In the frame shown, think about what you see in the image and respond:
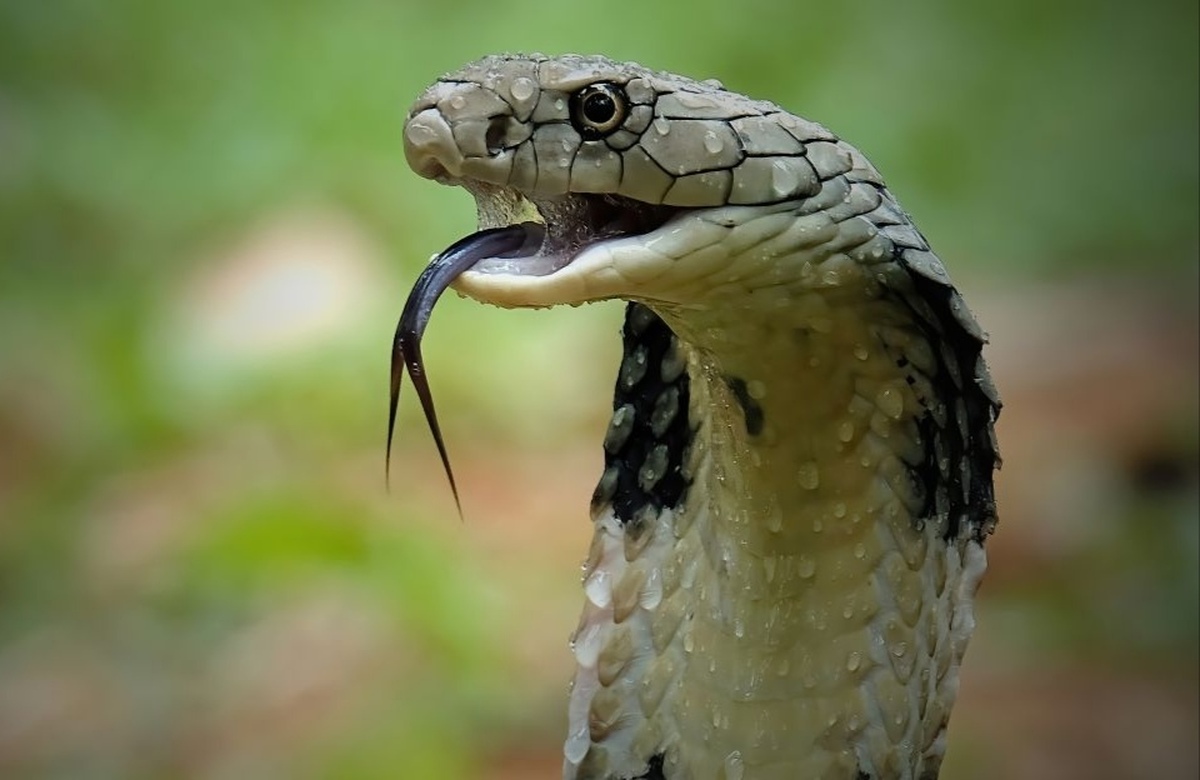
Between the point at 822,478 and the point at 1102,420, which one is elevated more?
the point at 1102,420

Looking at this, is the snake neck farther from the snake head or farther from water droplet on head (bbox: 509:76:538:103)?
water droplet on head (bbox: 509:76:538:103)

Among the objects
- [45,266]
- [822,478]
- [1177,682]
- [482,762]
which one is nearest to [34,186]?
[45,266]

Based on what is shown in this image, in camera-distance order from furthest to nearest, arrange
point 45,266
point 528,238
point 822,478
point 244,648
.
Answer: point 45,266 < point 244,648 < point 822,478 < point 528,238

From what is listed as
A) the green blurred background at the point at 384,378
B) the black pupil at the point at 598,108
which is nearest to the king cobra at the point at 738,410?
the black pupil at the point at 598,108

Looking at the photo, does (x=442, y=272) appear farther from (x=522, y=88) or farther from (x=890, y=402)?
(x=890, y=402)

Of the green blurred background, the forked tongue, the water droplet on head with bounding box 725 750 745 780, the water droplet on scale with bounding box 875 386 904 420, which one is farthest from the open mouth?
the green blurred background

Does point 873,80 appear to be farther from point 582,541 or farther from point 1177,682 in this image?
point 1177,682
